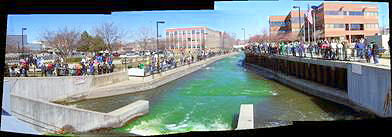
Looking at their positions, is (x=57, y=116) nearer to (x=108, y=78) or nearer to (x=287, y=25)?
(x=108, y=78)

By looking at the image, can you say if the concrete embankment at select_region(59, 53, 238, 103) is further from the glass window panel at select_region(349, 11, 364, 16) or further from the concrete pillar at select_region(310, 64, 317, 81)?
the glass window panel at select_region(349, 11, 364, 16)

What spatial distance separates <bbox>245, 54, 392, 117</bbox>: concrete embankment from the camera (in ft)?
51.6

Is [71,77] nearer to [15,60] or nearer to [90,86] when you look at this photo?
[90,86]

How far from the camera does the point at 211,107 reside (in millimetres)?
22797

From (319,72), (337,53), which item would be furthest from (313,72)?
(337,53)

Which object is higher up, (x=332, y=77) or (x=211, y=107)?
(x=332, y=77)

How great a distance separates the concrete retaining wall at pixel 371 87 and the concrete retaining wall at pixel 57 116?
13594 mm

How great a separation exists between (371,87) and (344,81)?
475 cm

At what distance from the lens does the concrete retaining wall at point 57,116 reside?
53.5 ft

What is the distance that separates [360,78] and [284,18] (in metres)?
76.5

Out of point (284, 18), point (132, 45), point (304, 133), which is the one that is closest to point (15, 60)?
point (304, 133)

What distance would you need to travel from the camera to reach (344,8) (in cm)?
6538

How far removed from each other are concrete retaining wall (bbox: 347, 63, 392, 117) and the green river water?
107cm

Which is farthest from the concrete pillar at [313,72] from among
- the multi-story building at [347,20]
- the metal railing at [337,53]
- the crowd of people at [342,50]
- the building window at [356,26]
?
the building window at [356,26]
